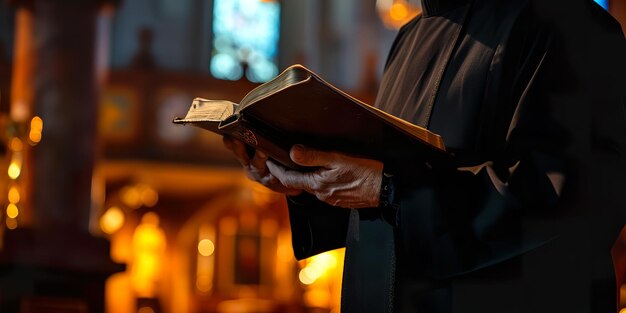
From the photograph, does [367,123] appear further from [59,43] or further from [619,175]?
[59,43]

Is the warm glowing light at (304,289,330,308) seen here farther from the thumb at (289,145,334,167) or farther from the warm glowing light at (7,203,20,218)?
the thumb at (289,145,334,167)

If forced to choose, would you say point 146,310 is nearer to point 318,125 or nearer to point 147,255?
point 147,255

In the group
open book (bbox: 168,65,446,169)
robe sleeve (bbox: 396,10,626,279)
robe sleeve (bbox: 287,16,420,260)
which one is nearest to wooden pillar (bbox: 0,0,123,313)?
robe sleeve (bbox: 287,16,420,260)

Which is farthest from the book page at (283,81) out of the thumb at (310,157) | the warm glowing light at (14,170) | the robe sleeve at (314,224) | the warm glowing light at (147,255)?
the warm glowing light at (147,255)

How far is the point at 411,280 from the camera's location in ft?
6.59

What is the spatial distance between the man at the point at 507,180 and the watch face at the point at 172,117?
1318cm

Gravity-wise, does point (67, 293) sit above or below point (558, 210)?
below

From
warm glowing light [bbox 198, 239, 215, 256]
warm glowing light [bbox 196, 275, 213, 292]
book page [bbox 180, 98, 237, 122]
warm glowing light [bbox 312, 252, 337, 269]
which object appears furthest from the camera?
warm glowing light [bbox 312, 252, 337, 269]

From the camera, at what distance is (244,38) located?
20.0 m

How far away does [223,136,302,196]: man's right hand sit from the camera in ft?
7.42

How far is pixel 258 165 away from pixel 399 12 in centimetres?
1021

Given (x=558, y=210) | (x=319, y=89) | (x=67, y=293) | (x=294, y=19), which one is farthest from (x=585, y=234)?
(x=294, y=19)

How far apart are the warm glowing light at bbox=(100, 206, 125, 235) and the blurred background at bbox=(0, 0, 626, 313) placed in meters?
0.02

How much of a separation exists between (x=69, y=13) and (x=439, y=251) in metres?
6.23
